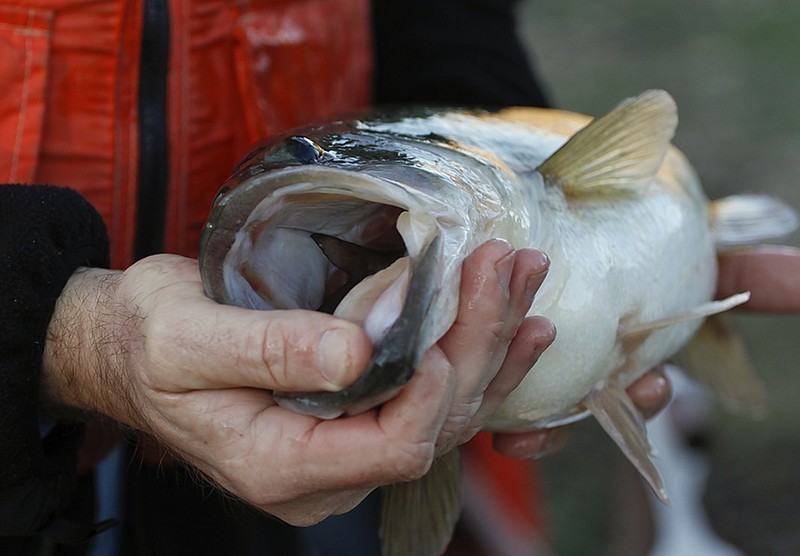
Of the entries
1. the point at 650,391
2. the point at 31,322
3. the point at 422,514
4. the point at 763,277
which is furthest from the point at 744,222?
the point at 31,322

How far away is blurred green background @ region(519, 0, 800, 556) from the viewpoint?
322cm

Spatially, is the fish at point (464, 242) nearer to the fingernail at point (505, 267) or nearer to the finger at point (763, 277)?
the fingernail at point (505, 267)

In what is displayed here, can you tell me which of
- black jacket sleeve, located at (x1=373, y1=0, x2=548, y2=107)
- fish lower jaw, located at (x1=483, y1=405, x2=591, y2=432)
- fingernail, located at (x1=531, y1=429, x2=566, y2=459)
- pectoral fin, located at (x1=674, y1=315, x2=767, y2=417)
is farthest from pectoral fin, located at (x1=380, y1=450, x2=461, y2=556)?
black jacket sleeve, located at (x1=373, y1=0, x2=548, y2=107)

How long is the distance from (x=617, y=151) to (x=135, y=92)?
3.02 ft

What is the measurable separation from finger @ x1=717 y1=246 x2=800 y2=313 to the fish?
180mm

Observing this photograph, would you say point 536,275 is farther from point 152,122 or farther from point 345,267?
point 152,122

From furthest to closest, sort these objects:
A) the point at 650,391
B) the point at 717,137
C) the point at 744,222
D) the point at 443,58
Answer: the point at 717,137 < the point at 443,58 < the point at 744,222 < the point at 650,391

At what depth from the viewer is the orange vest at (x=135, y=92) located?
5.40 feet

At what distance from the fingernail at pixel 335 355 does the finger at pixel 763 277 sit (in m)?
1.56

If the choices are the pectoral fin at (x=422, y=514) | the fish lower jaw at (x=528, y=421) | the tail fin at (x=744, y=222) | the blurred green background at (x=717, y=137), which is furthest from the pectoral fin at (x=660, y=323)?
the blurred green background at (x=717, y=137)

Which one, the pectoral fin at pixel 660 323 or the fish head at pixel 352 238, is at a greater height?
the fish head at pixel 352 238

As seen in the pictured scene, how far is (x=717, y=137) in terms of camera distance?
558cm

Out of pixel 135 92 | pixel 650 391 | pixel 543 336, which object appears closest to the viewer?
pixel 543 336

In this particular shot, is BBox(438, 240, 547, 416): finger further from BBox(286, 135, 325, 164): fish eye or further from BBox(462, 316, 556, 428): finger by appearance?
BBox(286, 135, 325, 164): fish eye
